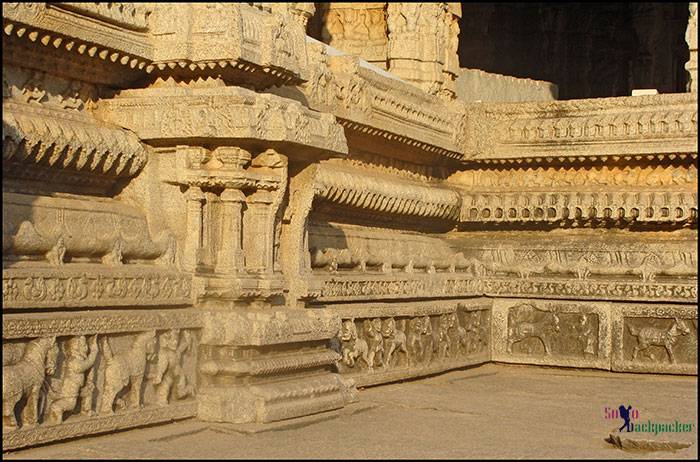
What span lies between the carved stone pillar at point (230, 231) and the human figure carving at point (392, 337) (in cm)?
245

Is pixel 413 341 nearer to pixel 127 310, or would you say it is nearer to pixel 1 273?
pixel 127 310

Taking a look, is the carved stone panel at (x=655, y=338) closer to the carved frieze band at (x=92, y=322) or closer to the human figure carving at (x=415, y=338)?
the human figure carving at (x=415, y=338)

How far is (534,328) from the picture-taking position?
36.0 ft

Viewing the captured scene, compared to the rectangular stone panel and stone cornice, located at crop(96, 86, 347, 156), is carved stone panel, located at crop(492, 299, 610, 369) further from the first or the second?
the rectangular stone panel

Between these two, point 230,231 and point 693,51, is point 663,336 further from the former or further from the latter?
point 230,231

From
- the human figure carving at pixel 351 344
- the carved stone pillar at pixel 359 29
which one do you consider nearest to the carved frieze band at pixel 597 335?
the human figure carving at pixel 351 344

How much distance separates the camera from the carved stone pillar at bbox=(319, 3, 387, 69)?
13039 mm

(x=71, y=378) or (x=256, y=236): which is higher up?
(x=256, y=236)

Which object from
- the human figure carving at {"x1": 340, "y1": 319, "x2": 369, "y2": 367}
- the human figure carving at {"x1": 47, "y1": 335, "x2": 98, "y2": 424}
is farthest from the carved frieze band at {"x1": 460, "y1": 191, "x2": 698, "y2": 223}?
the human figure carving at {"x1": 47, "y1": 335, "x2": 98, "y2": 424}

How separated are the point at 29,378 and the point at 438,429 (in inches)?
87.7

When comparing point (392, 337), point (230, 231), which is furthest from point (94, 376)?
point (392, 337)

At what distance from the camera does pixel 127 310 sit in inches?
240

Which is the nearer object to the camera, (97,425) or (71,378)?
(71,378)

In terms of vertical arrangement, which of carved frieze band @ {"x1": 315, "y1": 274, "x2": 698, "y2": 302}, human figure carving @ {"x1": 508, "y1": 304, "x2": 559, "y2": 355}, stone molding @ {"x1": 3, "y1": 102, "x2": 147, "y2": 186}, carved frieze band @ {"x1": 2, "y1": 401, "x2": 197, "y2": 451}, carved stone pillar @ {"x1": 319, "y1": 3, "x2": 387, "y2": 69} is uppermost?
carved stone pillar @ {"x1": 319, "y1": 3, "x2": 387, "y2": 69}
